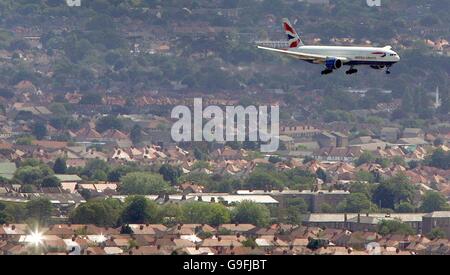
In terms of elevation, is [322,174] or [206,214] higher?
[322,174]

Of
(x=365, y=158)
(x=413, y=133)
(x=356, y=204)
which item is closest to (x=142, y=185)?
(x=356, y=204)

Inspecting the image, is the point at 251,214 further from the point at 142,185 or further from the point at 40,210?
the point at 142,185

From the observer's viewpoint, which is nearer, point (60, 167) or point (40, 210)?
point (40, 210)

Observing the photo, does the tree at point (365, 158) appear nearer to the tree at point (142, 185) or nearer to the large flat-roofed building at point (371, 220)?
the tree at point (142, 185)

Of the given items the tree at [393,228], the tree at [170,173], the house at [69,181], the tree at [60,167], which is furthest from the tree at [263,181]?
the tree at [393,228]

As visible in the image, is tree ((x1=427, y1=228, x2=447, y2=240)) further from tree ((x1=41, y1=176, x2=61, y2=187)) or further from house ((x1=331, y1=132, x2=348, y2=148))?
house ((x1=331, y1=132, x2=348, y2=148))
